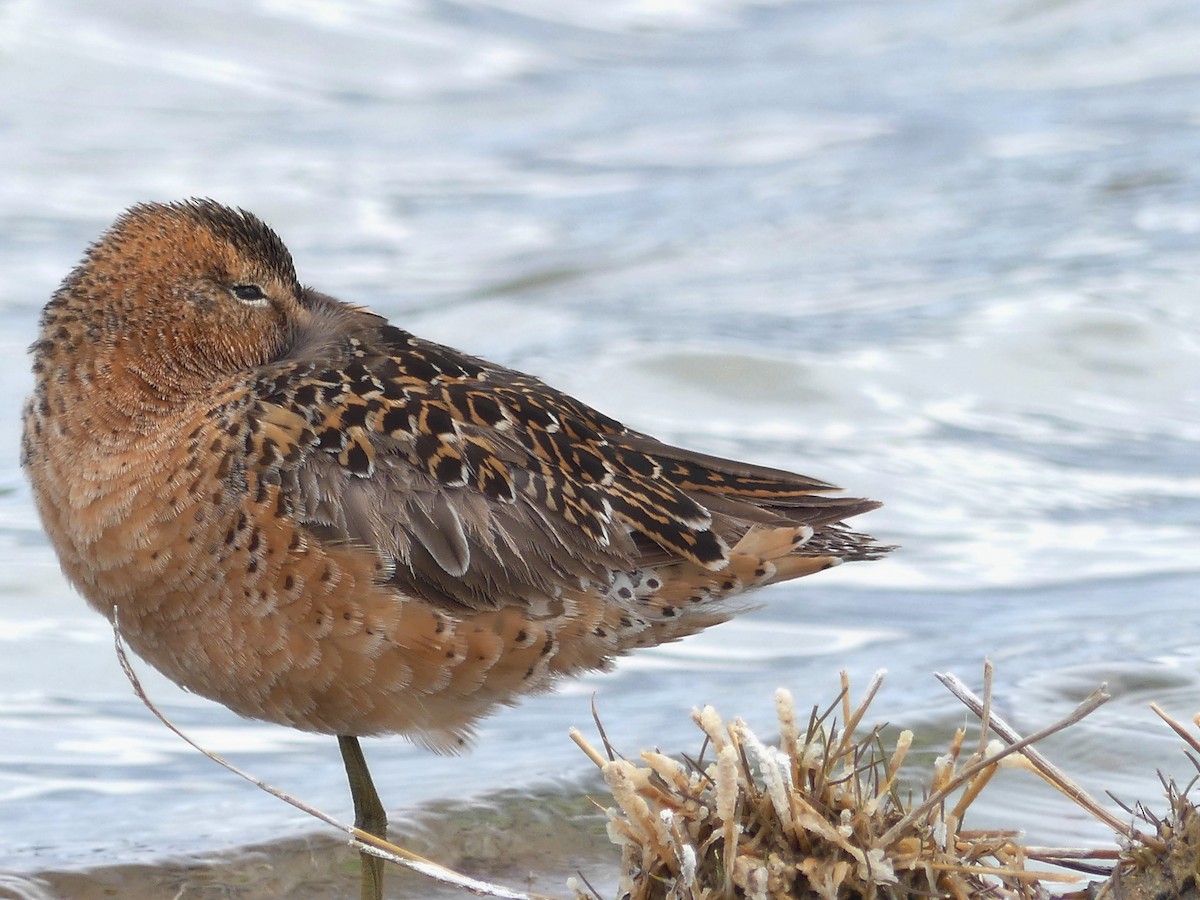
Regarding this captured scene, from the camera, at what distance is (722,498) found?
451 centimetres

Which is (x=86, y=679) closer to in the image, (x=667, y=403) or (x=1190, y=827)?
(x=667, y=403)

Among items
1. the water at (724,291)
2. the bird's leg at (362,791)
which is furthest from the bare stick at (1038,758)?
the bird's leg at (362,791)

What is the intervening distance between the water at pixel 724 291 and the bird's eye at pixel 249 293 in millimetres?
1528

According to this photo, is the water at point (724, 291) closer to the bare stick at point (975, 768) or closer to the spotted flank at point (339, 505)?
the spotted flank at point (339, 505)

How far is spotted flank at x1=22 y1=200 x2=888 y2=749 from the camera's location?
3.93 m

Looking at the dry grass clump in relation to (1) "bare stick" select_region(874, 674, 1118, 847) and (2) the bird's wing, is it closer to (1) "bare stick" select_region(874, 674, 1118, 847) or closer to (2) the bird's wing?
(1) "bare stick" select_region(874, 674, 1118, 847)

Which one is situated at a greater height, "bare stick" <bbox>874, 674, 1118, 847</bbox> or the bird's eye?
the bird's eye

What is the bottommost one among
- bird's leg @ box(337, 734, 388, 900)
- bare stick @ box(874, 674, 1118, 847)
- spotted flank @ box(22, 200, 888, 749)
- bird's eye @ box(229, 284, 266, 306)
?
bird's leg @ box(337, 734, 388, 900)

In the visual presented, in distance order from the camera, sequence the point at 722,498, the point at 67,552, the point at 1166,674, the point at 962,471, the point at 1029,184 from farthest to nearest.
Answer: the point at 1029,184 → the point at 962,471 → the point at 1166,674 → the point at 722,498 → the point at 67,552

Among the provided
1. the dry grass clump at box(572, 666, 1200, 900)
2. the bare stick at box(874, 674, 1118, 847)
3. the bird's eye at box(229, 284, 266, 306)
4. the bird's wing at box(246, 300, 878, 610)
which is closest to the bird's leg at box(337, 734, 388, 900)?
the bird's wing at box(246, 300, 878, 610)

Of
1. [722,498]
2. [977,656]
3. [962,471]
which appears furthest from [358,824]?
[962,471]

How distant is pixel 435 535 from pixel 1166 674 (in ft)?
9.05

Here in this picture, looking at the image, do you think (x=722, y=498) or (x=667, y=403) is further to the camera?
(x=667, y=403)

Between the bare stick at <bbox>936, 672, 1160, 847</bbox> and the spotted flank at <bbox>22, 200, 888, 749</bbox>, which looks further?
the spotted flank at <bbox>22, 200, 888, 749</bbox>
